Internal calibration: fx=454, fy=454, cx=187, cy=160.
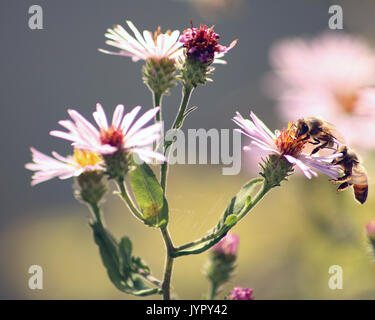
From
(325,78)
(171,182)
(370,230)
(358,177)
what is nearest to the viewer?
(358,177)


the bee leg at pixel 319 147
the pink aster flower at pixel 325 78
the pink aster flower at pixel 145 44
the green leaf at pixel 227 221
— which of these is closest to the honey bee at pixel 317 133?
the bee leg at pixel 319 147

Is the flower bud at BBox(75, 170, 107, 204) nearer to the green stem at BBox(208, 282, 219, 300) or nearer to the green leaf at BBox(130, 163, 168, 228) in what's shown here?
the green leaf at BBox(130, 163, 168, 228)

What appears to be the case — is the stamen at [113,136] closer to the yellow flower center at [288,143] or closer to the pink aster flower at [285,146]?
the pink aster flower at [285,146]

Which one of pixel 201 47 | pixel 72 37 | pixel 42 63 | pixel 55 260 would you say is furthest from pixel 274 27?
pixel 201 47

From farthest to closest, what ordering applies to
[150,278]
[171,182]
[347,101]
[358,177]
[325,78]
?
[171,182] → [325,78] → [347,101] → [358,177] → [150,278]

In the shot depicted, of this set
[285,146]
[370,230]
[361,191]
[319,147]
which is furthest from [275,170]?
[370,230]

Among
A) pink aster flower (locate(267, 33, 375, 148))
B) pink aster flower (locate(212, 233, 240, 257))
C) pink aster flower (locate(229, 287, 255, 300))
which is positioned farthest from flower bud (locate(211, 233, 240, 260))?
pink aster flower (locate(267, 33, 375, 148))

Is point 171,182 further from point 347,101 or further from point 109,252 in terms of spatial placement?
point 109,252
